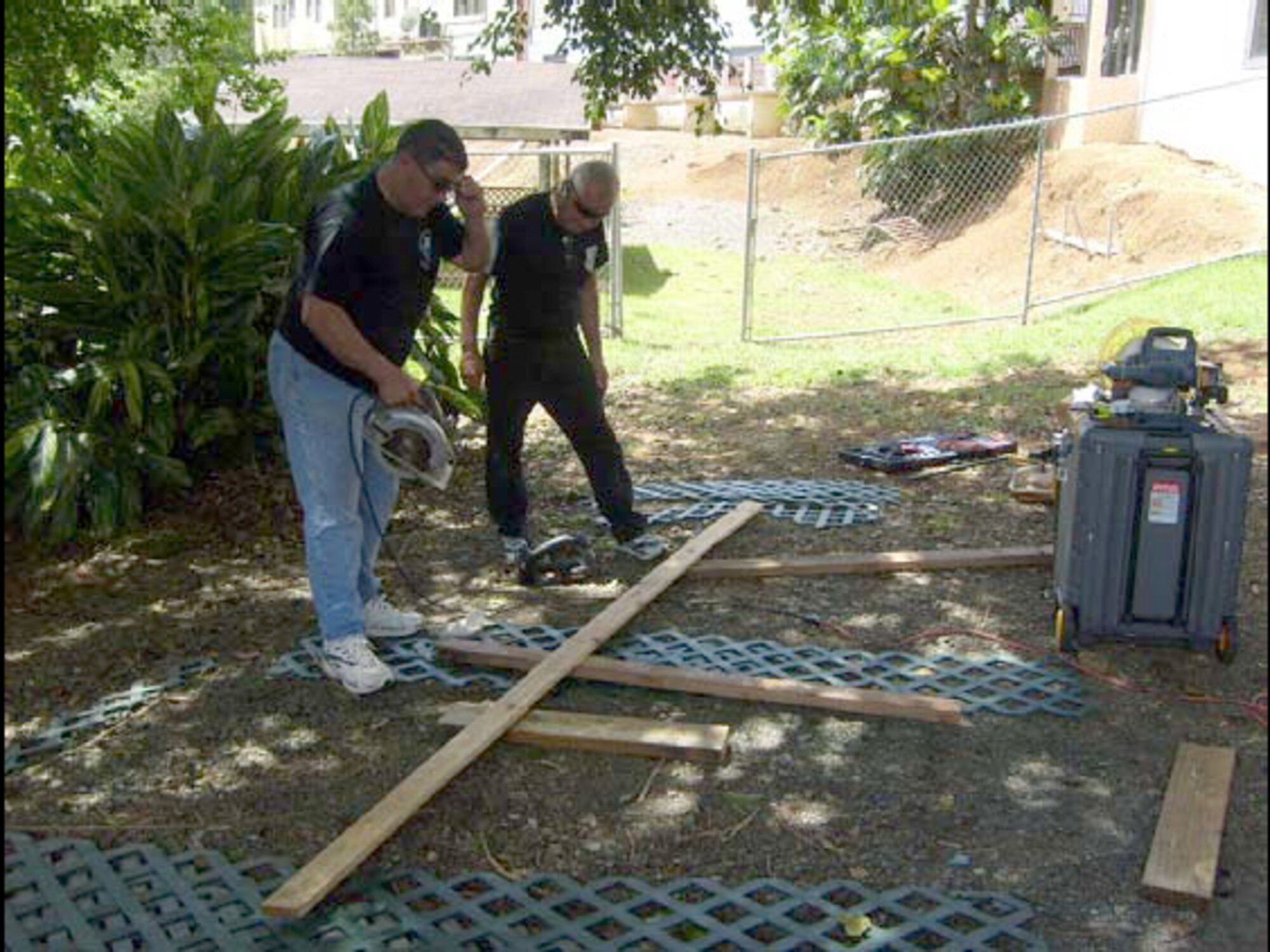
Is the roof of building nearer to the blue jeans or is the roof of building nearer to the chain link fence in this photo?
the chain link fence

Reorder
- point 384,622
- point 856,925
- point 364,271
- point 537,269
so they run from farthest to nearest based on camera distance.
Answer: point 537,269 < point 384,622 < point 364,271 < point 856,925

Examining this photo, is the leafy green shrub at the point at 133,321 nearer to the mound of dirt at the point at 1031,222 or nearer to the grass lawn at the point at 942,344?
the grass lawn at the point at 942,344

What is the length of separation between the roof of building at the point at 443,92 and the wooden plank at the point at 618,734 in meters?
14.2

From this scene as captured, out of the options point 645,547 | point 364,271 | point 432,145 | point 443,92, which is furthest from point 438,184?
point 443,92

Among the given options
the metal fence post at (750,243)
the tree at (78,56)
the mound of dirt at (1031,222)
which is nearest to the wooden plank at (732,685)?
the tree at (78,56)

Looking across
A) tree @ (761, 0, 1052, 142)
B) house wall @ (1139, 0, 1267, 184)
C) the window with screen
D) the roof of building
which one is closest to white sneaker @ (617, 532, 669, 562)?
house wall @ (1139, 0, 1267, 184)

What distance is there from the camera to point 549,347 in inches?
211

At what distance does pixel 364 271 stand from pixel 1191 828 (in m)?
2.88

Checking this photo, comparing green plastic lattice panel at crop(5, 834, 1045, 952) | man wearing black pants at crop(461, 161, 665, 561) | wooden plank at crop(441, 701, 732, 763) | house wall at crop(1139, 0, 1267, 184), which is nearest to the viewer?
green plastic lattice panel at crop(5, 834, 1045, 952)

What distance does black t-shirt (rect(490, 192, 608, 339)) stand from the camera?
5211 mm

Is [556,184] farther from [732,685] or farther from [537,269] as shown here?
[732,685]

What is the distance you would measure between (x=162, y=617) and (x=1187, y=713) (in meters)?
3.79

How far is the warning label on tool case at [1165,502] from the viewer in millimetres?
4305

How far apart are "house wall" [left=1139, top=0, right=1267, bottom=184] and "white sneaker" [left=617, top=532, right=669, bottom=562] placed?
29.9 feet
